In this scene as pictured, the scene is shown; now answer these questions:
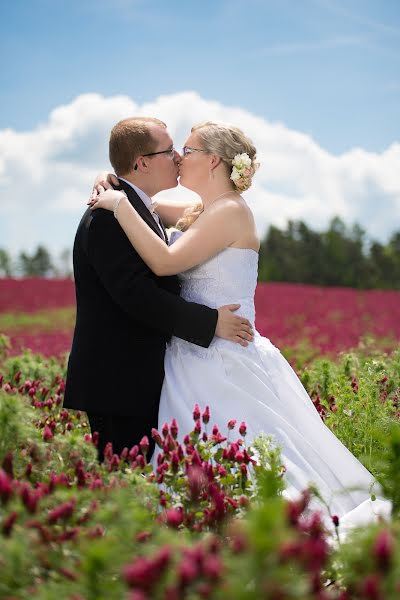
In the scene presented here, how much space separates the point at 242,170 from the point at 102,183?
0.84 metres

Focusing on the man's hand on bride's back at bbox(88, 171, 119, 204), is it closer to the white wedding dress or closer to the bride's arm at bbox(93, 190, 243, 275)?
the bride's arm at bbox(93, 190, 243, 275)

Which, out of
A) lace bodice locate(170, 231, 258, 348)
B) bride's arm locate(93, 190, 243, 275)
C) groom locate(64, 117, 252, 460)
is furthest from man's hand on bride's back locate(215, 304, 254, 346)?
bride's arm locate(93, 190, 243, 275)

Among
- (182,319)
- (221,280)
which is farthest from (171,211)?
(182,319)

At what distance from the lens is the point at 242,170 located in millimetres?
4438

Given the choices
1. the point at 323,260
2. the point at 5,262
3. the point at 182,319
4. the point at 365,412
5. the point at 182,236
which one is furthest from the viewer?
the point at 5,262

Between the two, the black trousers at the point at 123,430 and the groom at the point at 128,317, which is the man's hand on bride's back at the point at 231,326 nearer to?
the groom at the point at 128,317

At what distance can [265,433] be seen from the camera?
411 cm

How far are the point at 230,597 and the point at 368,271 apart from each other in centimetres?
5020

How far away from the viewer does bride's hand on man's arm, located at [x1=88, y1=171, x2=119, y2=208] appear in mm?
4399

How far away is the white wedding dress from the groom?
11 cm

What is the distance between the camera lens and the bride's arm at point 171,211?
5281mm

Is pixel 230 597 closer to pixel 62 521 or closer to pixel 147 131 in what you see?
pixel 62 521

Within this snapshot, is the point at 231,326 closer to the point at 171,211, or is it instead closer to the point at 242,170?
the point at 242,170

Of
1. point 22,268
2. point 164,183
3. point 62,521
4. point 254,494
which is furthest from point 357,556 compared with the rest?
point 22,268
